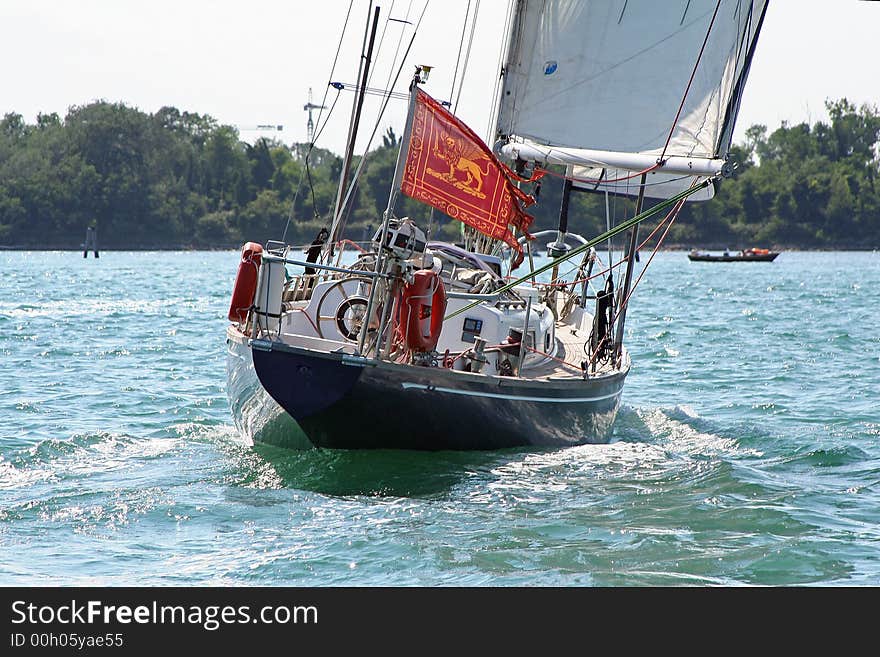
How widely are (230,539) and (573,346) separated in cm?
791

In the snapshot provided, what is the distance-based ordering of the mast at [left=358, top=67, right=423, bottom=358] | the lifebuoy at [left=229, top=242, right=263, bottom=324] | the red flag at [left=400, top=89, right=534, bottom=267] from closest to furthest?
the mast at [left=358, top=67, right=423, bottom=358] → the red flag at [left=400, top=89, right=534, bottom=267] → the lifebuoy at [left=229, top=242, right=263, bottom=324]

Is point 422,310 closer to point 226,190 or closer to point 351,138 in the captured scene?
point 351,138

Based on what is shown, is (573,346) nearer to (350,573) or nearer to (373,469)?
(373,469)

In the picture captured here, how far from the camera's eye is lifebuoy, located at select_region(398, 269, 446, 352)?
37.9ft

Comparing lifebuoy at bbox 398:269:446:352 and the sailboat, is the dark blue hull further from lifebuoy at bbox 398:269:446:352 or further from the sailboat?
lifebuoy at bbox 398:269:446:352

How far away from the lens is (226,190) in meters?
141

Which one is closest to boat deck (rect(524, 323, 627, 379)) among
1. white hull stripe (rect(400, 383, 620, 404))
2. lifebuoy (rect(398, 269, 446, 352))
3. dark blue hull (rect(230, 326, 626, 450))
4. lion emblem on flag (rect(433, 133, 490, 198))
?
white hull stripe (rect(400, 383, 620, 404))

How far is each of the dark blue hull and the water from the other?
0.83 ft

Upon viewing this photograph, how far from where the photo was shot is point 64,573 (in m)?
8.78

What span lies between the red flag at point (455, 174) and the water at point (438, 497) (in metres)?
2.64

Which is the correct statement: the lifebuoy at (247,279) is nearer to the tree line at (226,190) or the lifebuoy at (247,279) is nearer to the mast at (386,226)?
the mast at (386,226)

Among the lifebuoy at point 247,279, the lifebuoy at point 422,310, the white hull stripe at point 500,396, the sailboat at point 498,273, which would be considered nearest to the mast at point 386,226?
the sailboat at point 498,273

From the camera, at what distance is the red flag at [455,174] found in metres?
11.7
